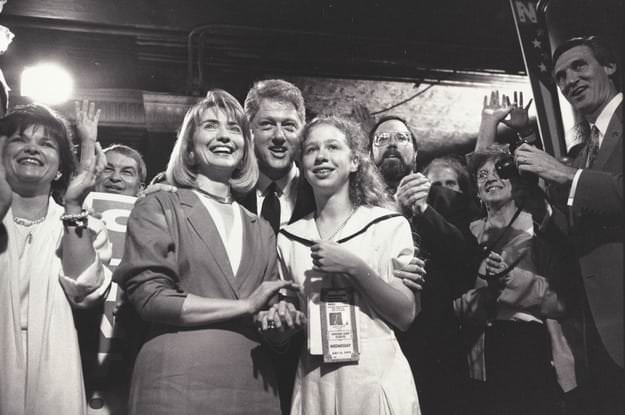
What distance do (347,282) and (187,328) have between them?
1.83 ft

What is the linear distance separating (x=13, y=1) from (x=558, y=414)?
4.71 m

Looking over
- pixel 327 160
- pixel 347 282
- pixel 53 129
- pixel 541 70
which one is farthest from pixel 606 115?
pixel 53 129

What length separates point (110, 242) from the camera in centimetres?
257

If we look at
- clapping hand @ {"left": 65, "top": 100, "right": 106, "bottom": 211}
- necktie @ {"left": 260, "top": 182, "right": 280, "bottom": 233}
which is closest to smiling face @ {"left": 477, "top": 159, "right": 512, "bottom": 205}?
necktie @ {"left": 260, "top": 182, "right": 280, "bottom": 233}

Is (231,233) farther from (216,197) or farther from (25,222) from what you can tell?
(25,222)

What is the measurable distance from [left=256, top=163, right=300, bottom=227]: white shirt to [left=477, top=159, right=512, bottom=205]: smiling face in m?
0.94

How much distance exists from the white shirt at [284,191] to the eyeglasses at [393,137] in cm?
46

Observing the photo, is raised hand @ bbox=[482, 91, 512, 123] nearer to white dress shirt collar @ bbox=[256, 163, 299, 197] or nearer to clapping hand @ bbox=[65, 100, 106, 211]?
white dress shirt collar @ bbox=[256, 163, 299, 197]

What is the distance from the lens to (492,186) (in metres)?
3.10

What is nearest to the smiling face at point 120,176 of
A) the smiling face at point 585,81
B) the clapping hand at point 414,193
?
the clapping hand at point 414,193

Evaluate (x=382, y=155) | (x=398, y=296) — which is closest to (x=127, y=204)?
(x=382, y=155)

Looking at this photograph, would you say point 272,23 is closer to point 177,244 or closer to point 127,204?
point 127,204

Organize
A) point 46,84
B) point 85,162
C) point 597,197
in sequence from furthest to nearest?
point 46,84, point 85,162, point 597,197

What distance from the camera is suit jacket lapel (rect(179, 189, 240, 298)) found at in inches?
81.2
